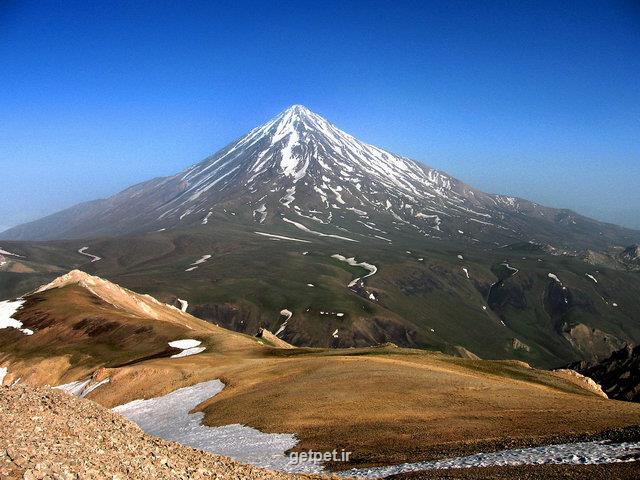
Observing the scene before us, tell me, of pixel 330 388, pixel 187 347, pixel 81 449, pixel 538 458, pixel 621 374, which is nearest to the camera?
pixel 81 449

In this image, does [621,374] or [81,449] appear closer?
[81,449]

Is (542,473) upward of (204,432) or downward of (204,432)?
upward

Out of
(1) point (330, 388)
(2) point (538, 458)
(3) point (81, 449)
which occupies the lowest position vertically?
(1) point (330, 388)

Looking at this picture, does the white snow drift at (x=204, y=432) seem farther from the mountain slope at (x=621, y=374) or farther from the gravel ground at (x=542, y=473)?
the mountain slope at (x=621, y=374)

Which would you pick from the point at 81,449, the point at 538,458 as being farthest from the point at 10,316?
the point at 538,458

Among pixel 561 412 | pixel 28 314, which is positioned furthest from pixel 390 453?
pixel 28 314

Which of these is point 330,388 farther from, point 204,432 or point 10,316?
point 10,316

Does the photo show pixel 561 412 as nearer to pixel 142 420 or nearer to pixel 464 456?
pixel 464 456

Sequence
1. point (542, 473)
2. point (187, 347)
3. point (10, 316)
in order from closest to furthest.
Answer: point (542, 473) < point (187, 347) < point (10, 316)

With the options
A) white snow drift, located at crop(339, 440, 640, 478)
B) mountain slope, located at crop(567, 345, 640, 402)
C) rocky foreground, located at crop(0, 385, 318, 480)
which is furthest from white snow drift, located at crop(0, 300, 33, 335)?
mountain slope, located at crop(567, 345, 640, 402)
